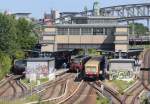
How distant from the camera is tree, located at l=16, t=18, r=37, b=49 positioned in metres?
111

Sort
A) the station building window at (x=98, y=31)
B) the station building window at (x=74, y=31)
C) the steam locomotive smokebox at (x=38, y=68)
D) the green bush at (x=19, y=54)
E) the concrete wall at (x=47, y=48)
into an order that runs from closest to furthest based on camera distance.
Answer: the steam locomotive smokebox at (x=38, y=68) < the green bush at (x=19, y=54) < the concrete wall at (x=47, y=48) < the station building window at (x=98, y=31) < the station building window at (x=74, y=31)

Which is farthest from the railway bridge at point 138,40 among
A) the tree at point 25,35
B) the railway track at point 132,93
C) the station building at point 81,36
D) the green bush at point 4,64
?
the railway track at point 132,93

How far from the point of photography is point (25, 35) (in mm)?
114750

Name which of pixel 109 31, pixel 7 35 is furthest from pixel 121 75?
pixel 109 31

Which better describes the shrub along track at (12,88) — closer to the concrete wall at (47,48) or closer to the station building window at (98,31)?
the concrete wall at (47,48)

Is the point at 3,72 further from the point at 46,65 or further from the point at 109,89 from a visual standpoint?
the point at 109,89

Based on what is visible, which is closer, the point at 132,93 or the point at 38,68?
the point at 132,93

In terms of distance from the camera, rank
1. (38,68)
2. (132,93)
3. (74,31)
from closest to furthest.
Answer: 1. (132,93)
2. (38,68)
3. (74,31)

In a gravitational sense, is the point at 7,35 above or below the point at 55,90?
above

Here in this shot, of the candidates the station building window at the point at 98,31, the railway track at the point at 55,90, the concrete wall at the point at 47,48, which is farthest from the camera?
the station building window at the point at 98,31

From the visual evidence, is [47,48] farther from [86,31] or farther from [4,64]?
[4,64]

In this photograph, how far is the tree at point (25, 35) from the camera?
111 meters

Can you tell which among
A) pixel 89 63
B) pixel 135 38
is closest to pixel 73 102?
pixel 89 63

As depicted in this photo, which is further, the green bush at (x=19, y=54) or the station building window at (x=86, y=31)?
the station building window at (x=86, y=31)
